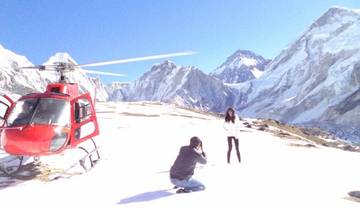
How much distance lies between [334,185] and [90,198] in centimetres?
695

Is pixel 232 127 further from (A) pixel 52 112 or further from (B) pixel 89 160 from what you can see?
(A) pixel 52 112

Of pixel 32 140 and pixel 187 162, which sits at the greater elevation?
pixel 32 140

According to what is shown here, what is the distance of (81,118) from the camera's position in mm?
16453

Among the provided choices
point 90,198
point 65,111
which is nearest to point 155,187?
point 90,198

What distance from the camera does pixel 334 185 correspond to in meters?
14.3

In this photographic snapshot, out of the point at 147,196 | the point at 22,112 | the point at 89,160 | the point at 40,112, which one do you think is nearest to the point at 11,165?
the point at 89,160

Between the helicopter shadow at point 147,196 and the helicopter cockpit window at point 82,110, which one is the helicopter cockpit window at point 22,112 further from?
the helicopter shadow at point 147,196

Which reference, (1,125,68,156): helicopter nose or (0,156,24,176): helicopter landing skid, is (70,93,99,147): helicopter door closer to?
(1,125,68,156): helicopter nose

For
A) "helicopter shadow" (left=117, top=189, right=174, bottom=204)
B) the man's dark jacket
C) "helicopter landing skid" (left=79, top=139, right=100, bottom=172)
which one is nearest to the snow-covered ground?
"helicopter shadow" (left=117, top=189, right=174, bottom=204)

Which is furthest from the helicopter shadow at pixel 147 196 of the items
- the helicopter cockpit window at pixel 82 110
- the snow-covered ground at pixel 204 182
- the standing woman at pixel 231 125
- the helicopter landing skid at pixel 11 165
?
the helicopter landing skid at pixel 11 165

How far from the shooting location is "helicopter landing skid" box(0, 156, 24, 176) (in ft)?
53.4

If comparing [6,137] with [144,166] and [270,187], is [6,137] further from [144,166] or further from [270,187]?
[270,187]

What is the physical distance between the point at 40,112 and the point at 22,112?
61cm

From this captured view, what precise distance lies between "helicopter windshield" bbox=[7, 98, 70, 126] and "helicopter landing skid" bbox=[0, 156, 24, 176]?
1950mm
